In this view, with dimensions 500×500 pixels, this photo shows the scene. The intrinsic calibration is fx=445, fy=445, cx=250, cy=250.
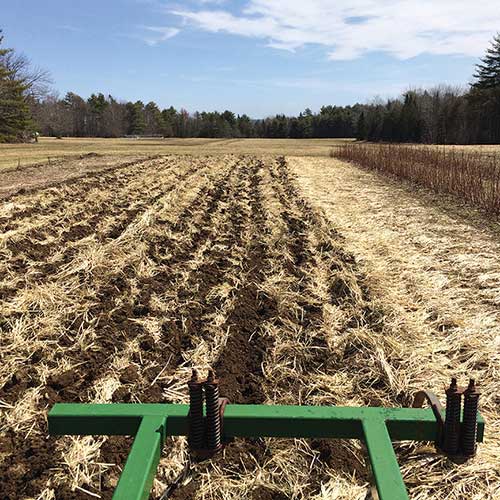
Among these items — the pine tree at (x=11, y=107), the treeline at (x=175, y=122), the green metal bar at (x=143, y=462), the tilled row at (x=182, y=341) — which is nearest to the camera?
the green metal bar at (x=143, y=462)

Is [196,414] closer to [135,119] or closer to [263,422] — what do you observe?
[263,422]

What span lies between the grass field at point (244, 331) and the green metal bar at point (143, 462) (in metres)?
0.90

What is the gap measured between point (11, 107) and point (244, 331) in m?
52.6

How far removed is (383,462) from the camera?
55.8 inches

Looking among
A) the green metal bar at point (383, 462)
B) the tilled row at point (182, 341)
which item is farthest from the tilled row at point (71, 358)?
the green metal bar at point (383, 462)

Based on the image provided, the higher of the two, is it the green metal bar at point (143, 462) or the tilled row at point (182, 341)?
the green metal bar at point (143, 462)

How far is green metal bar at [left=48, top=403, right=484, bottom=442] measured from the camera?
162 centimetres

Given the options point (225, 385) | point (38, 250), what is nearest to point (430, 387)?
point (225, 385)

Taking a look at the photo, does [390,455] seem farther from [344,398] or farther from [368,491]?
[344,398]

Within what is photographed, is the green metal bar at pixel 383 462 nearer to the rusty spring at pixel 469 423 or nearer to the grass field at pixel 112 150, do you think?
the rusty spring at pixel 469 423

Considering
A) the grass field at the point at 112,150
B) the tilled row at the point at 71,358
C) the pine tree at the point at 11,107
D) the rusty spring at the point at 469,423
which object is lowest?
the tilled row at the point at 71,358

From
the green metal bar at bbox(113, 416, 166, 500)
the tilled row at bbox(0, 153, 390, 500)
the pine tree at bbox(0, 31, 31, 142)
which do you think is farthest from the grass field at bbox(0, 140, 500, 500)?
the pine tree at bbox(0, 31, 31, 142)

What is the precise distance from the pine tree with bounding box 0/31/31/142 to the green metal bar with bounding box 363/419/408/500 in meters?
52.6

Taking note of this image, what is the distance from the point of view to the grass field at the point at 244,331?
2.42 meters
